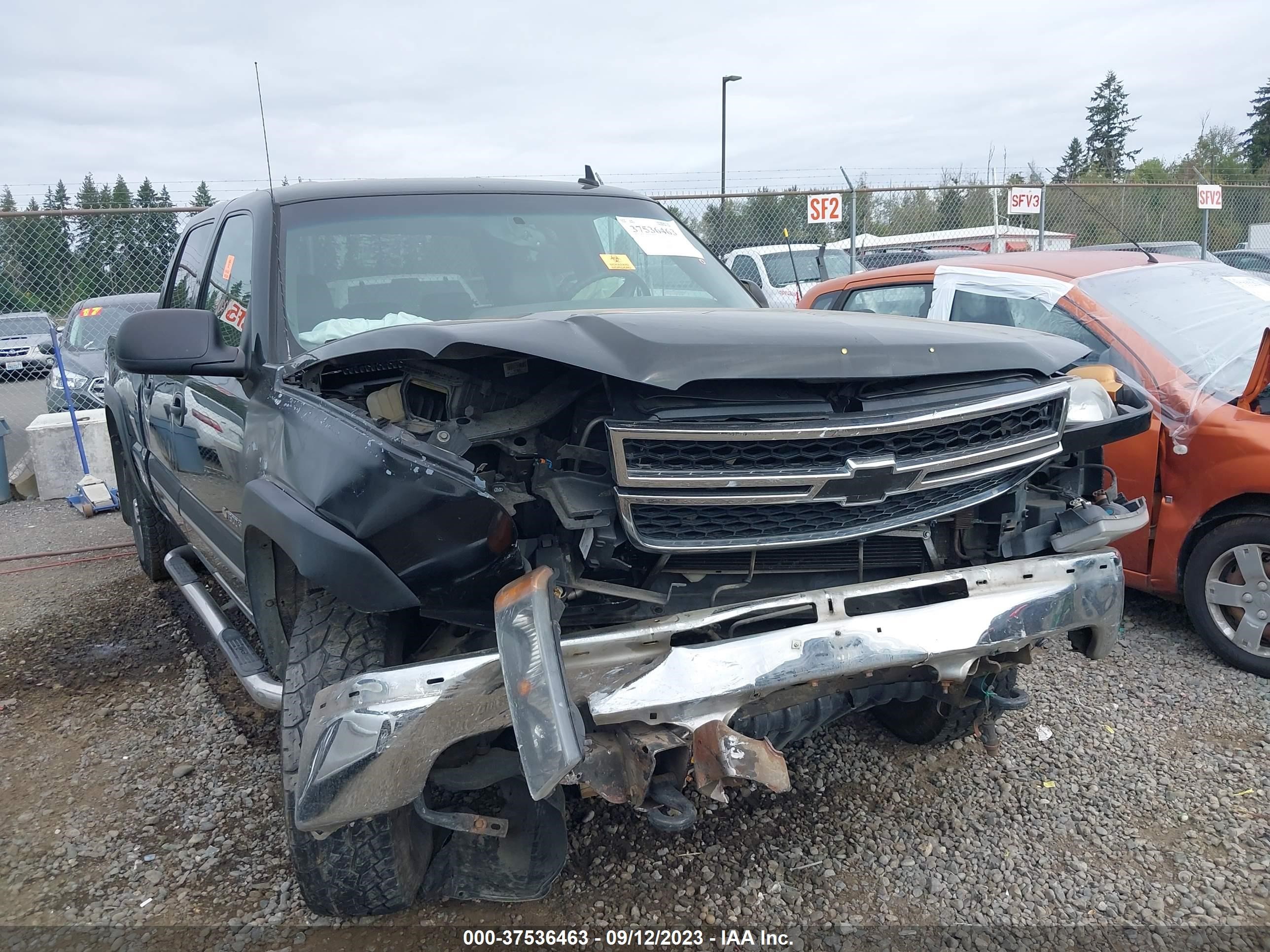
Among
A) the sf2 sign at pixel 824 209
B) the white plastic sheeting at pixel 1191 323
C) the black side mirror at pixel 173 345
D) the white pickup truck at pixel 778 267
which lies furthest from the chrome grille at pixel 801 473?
the white pickup truck at pixel 778 267

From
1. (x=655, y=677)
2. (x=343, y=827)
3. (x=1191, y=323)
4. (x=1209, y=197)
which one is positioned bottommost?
(x=343, y=827)

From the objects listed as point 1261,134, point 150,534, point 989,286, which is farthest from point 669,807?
point 1261,134

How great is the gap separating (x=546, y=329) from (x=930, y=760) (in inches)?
82.9

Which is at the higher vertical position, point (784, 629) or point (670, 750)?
point (784, 629)

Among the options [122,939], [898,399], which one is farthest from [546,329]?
[122,939]

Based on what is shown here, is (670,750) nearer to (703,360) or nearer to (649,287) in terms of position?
(703,360)

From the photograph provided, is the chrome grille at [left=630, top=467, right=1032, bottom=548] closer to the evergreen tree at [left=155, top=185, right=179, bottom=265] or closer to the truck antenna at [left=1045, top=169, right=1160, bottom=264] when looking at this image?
the truck antenna at [left=1045, top=169, right=1160, bottom=264]

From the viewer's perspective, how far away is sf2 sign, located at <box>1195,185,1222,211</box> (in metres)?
12.6

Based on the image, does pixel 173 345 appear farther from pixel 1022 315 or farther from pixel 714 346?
pixel 1022 315

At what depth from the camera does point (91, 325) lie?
36.0 ft

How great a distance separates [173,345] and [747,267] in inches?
383

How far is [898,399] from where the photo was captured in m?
2.20

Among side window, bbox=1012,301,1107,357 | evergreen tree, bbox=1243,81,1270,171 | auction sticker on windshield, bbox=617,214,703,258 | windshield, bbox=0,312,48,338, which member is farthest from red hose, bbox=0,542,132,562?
evergreen tree, bbox=1243,81,1270,171

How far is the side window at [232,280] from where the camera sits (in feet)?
9.93
